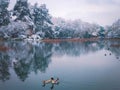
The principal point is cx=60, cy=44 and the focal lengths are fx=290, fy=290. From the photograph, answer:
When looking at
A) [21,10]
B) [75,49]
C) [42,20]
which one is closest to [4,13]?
[21,10]

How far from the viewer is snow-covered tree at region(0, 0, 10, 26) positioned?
Result: 116375 millimetres

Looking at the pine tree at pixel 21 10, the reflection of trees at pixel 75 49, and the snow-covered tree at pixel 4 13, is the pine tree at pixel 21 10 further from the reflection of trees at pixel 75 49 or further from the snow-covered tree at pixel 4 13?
the reflection of trees at pixel 75 49

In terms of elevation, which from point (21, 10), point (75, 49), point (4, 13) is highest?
point (21, 10)

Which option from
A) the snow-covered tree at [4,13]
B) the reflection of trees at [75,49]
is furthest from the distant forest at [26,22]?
the reflection of trees at [75,49]

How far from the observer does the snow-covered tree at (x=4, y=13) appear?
4582 inches

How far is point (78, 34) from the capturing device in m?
173

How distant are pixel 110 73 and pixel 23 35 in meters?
82.9

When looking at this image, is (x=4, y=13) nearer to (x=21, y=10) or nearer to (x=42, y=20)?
(x=21, y=10)

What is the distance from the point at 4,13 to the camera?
386 feet

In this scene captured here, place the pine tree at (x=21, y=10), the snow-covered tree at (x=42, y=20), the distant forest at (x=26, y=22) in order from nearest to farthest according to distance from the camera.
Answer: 1. the distant forest at (x=26, y=22)
2. the pine tree at (x=21, y=10)
3. the snow-covered tree at (x=42, y=20)

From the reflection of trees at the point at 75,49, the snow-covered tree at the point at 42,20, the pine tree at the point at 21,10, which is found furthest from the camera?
the snow-covered tree at the point at 42,20

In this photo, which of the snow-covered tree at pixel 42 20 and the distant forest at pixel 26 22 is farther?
the snow-covered tree at pixel 42 20

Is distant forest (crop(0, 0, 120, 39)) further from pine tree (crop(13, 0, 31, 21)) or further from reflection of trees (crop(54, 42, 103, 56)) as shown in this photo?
reflection of trees (crop(54, 42, 103, 56))

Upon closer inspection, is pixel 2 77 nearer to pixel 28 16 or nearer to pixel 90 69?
pixel 90 69
